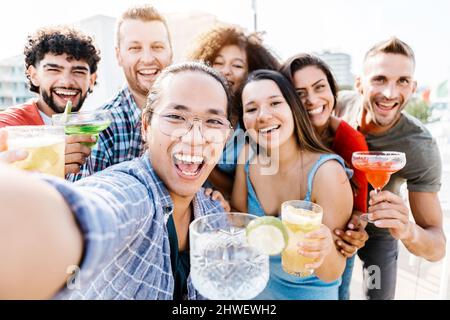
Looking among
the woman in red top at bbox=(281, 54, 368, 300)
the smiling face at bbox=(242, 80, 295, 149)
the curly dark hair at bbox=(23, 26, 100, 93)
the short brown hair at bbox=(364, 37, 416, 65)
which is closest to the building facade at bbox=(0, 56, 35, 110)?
the curly dark hair at bbox=(23, 26, 100, 93)

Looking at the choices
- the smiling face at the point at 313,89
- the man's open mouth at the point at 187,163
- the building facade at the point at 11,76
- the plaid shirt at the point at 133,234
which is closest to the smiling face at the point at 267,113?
the smiling face at the point at 313,89

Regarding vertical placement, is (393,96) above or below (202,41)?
below

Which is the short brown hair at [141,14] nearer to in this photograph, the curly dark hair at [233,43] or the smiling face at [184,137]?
the curly dark hair at [233,43]

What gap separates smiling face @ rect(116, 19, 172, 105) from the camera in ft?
8.48

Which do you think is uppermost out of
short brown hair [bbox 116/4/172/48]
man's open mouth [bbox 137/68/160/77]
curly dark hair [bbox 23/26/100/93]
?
short brown hair [bbox 116/4/172/48]

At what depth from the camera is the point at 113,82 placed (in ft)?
25.3

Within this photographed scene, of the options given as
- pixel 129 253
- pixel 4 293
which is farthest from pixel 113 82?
pixel 4 293

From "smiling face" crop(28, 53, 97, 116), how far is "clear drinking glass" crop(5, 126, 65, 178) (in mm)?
1349

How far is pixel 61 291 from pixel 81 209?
0.62 feet

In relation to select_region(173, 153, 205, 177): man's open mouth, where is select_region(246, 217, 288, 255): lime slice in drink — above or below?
below

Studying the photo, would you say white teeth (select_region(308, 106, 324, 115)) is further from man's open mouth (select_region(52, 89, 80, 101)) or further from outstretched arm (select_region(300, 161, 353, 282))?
man's open mouth (select_region(52, 89, 80, 101))

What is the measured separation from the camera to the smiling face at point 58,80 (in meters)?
2.58

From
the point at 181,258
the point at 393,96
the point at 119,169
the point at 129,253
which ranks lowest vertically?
the point at 181,258
